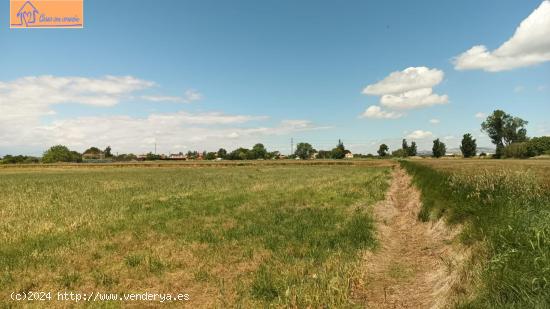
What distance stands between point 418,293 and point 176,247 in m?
7.72

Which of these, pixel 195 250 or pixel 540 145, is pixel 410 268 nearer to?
pixel 195 250

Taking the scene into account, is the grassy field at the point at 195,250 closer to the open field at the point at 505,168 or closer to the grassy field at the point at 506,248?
the grassy field at the point at 506,248

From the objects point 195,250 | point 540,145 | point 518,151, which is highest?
point 540,145

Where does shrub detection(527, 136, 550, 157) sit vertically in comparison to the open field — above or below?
above

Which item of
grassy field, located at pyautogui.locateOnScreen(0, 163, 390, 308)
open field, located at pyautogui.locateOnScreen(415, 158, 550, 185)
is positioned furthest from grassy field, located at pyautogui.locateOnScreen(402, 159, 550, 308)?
open field, located at pyautogui.locateOnScreen(415, 158, 550, 185)

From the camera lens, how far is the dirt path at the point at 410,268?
7.81 meters

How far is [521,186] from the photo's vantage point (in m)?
12.5

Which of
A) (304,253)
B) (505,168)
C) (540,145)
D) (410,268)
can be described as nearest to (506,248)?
(410,268)

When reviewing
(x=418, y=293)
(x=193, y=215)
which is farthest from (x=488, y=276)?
(x=193, y=215)

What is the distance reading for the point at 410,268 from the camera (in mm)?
10180

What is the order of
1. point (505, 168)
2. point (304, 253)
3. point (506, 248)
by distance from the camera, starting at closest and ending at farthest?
point (506, 248), point (304, 253), point (505, 168)

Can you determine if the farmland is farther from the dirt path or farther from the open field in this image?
the open field

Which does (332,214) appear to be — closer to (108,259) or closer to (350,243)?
(350,243)

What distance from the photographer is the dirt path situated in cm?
781
